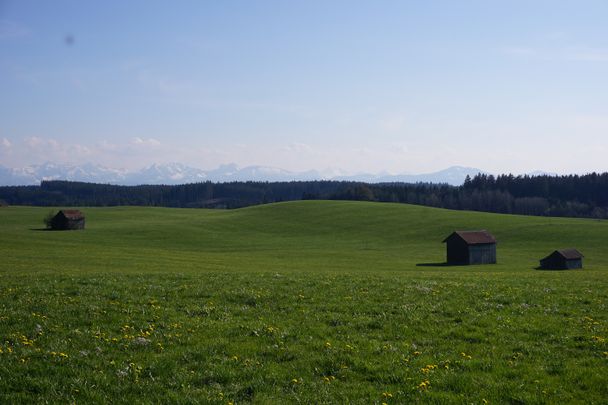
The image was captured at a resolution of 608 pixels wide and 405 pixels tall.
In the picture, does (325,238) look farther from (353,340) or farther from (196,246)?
(353,340)

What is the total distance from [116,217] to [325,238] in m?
71.1

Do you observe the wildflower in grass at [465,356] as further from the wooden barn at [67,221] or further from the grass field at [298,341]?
the wooden barn at [67,221]

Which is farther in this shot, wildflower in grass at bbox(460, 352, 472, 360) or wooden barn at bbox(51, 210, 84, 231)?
wooden barn at bbox(51, 210, 84, 231)

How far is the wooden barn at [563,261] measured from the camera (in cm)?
7288

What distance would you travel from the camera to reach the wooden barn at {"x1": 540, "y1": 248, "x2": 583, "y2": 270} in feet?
239

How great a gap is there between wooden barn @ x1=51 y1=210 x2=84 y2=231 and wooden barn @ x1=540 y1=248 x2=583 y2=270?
308ft

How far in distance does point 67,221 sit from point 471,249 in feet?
277

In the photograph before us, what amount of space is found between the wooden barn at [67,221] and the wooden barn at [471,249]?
80601mm

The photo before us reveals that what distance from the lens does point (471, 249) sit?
3187 inches

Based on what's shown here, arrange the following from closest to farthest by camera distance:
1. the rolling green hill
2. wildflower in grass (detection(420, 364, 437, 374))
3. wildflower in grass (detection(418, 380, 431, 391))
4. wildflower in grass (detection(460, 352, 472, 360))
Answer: wildflower in grass (detection(418, 380, 431, 391))
wildflower in grass (detection(420, 364, 437, 374))
wildflower in grass (detection(460, 352, 472, 360))
the rolling green hill

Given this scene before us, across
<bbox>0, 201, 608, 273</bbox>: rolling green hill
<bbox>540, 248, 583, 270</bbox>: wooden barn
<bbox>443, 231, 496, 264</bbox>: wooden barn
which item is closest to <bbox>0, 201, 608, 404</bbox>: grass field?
<bbox>0, 201, 608, 273</bbox>: rolling green hill

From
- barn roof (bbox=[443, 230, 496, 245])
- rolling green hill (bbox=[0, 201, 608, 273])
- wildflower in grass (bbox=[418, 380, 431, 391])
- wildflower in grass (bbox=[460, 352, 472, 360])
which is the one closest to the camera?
wildflower in grass (bbox=[418, 380, 431, 391])

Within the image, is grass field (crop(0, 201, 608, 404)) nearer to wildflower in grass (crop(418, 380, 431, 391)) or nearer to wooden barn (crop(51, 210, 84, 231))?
wildflower in grass (crop(418, 380, 431, 391))

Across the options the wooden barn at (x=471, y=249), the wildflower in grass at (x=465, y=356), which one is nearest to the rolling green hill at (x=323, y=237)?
the wooden barn at (x=471, y=249)
